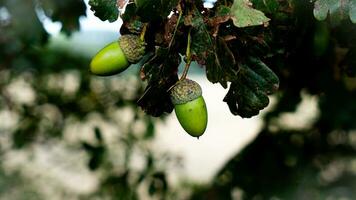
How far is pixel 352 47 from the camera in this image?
1.41 metres

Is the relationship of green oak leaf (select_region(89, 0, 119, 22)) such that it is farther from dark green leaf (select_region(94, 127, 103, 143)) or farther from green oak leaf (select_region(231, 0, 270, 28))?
dark green leaf (select_region(94, 127, 103, 143))

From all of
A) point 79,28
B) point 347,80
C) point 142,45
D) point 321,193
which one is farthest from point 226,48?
point 321,193

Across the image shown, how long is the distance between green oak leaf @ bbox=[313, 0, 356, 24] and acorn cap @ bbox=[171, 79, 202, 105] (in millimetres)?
226

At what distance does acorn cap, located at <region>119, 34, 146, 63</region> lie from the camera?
1.14 metres

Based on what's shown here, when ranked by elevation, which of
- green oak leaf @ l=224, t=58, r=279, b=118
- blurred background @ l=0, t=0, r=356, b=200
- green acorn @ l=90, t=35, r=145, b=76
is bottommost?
blurred background @ l=0, t=0, r=356, b=200

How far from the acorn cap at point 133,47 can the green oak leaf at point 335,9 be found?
283mm

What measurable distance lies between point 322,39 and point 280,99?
0.87m

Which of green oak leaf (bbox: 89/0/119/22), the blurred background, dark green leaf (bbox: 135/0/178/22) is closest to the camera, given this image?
dark green leaf (bbox: 135/0/178/22)

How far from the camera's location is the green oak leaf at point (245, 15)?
3.66ft

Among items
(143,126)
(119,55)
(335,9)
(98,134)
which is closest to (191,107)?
(119,55)

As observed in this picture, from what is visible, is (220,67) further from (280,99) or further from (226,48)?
(280,99)

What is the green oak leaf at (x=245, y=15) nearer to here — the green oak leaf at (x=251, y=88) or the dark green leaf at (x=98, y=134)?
the green oak leaf at (x=251, y=88)

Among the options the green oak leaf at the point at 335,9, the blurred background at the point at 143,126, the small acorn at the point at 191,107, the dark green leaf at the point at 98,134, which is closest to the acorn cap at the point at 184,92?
the small acorn at the point at 191,107

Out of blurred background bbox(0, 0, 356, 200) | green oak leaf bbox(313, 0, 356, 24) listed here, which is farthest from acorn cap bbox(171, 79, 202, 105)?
blurred background bbox(0, 0, 356, 200)
